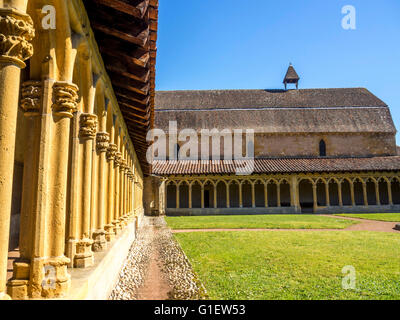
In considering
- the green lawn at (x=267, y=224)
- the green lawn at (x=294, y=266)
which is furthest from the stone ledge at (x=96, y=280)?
the green lawn at (x=267, y=224)

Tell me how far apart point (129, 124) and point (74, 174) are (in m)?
6.85

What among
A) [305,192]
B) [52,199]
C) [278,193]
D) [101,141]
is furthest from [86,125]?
[305,192]

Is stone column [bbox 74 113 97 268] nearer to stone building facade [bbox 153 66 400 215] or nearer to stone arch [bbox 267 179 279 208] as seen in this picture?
stone building facade [bbox 153 66 400 215]

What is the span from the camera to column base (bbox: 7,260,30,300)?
2.65m

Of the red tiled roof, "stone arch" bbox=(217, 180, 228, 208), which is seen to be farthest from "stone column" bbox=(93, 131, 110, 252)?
"stone arch" bbox=(217, 180, 228, 208)

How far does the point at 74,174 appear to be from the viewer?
4.24 m

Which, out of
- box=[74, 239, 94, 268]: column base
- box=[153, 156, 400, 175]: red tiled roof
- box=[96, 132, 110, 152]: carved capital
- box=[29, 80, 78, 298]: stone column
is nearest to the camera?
box=[29, 80, 78, 298]: stone column

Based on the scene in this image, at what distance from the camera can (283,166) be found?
2888 centimetres

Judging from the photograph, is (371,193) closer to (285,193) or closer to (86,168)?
(285,193)

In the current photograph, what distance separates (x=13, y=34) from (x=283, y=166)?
2824cm

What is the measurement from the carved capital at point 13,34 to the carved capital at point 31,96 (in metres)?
0.81

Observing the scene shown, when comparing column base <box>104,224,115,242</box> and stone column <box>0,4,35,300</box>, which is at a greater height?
stone column <box>0,4,35,300</box>

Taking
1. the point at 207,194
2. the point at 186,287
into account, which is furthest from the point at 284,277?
the point at 207,194

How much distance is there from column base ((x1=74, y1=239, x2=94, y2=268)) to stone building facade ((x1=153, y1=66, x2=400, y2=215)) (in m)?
23.1
